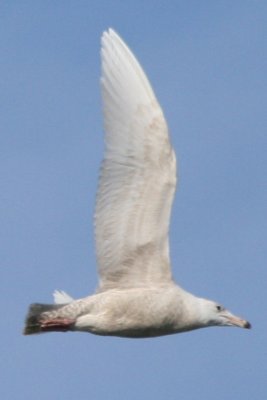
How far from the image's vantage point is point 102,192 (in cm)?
3538

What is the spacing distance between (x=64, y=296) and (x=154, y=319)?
3.23 m

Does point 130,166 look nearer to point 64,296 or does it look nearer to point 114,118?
point 114,118

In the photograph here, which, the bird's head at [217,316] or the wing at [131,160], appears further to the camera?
the bird's head at [217,316]

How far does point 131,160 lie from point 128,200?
0.51m

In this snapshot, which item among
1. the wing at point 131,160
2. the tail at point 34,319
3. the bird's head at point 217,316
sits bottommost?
the tail at point 34,319

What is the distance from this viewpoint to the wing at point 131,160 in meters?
35.4

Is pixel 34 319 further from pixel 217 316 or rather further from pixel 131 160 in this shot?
pixel 217 316

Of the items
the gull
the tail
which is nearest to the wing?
the gull

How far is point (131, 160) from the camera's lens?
35438 mm

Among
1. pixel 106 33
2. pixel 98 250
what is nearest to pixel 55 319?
pixel 98 250

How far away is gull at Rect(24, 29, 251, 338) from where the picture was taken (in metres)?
35.4

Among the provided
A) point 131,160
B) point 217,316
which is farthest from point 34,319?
point 217,316

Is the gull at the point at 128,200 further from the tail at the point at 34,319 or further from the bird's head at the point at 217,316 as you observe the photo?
the bird's head at the point at 217,316

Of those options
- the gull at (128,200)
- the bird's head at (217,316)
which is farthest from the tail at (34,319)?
the bird's head at (217,316)
